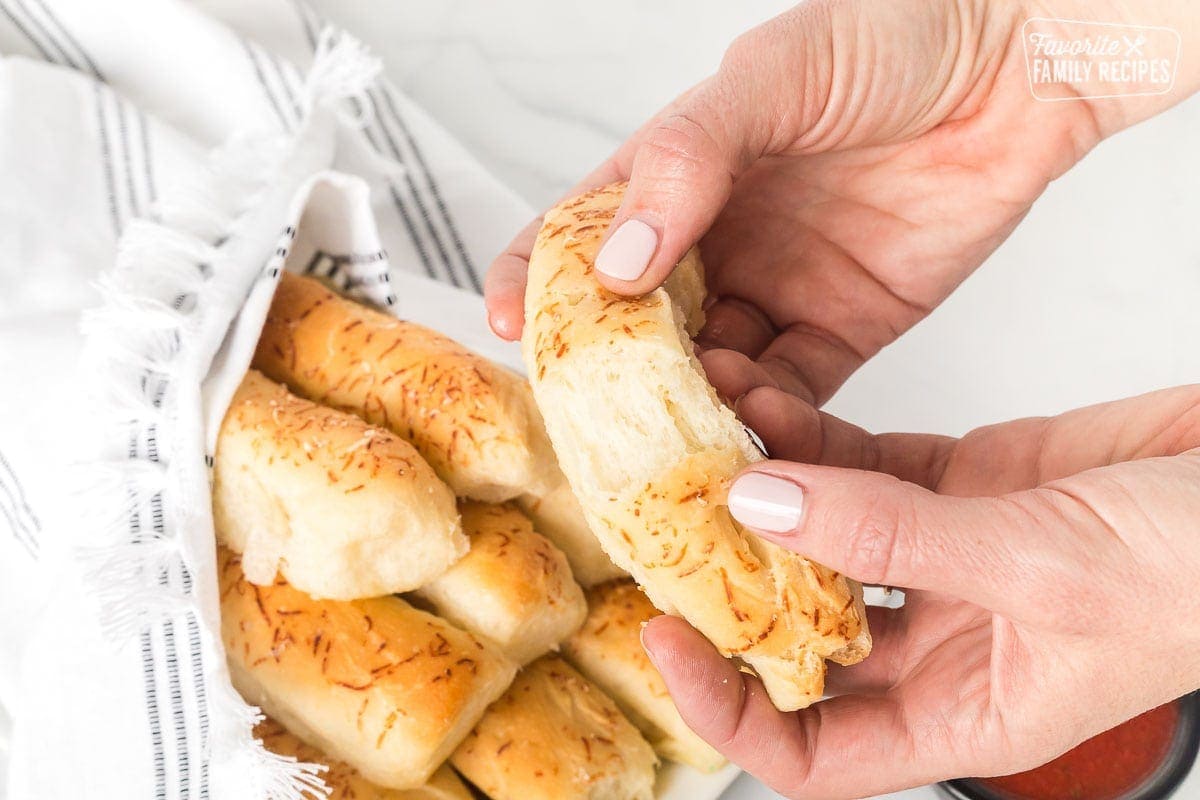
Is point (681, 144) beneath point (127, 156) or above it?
above

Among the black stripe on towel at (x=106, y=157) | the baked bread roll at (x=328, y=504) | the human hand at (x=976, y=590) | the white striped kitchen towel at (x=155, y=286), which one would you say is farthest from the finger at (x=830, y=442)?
the black stripe on towel at (x=106, y=157)

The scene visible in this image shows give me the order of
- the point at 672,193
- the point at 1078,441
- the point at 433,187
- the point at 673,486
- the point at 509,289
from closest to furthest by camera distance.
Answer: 1. the point at 673,486
2. the point at 672,193
3. the point at 1078,441
4. the point at 509,289
5. the point at 433,187

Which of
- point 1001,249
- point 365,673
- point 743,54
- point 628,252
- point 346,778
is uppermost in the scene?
point 743,54

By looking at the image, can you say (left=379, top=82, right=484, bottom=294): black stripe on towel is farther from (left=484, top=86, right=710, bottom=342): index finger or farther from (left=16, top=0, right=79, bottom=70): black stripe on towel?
(left=16, top=0, right=79, bottom=70): black stripe on towel

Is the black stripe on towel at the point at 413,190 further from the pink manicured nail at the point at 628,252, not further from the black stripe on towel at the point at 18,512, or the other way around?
the pink manicured nail at the point at 628,252

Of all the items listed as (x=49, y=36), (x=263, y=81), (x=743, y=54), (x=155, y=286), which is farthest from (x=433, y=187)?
(x=743, y=54)

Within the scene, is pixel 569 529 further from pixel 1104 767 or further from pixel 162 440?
pixel 1104 767

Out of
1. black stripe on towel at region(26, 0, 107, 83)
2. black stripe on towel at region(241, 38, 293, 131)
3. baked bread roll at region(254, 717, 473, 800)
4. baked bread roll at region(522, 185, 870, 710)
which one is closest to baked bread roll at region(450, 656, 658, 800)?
baked bread roll at region(254, 717, 473, 800)

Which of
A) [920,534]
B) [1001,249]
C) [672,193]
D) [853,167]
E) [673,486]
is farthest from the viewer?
[1001,249]
